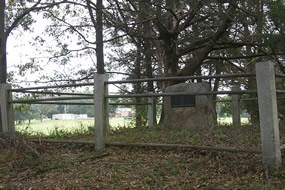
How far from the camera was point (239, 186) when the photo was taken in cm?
455

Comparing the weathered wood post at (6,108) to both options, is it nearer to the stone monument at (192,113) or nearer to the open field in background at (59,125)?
the open field in background at (59,125)

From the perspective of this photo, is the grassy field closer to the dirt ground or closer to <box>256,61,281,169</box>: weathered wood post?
the dirt ground

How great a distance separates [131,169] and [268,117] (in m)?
2.00

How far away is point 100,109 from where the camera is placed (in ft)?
22.7

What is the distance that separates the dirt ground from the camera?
4828 millimetres

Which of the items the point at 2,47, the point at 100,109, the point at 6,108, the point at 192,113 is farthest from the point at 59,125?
the point at 100,109

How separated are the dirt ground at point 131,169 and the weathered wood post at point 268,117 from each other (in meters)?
0.17

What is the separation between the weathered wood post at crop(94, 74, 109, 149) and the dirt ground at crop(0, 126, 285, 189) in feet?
0.69

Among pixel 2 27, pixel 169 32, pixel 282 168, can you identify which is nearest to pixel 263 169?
pixel 282 168

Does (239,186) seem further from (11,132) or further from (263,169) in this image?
(11,132)

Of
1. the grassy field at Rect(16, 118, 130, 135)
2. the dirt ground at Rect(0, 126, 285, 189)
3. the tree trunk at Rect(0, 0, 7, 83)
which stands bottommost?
the dirt ground at Rect(0, 126, 285, 189)

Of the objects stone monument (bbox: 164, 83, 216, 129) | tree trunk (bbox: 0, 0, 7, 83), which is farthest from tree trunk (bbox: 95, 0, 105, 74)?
stone monument (bbox: 164, 83, 216, 129)

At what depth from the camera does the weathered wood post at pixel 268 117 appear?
5.02 metres

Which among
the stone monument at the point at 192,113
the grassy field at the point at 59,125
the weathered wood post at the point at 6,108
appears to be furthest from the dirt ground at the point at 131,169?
the stone monument at the point at 192,113
